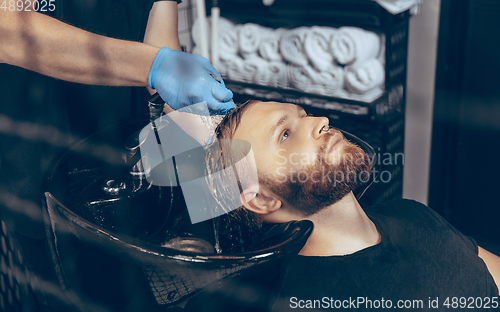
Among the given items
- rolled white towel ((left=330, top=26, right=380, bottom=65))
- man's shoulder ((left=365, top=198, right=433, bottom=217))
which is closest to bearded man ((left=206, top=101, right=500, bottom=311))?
man's shoulder ((left=365, top=198, right=433, bottom=217))

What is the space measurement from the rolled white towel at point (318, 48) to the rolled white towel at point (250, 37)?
0.29 meters

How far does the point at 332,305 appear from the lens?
1.14 m

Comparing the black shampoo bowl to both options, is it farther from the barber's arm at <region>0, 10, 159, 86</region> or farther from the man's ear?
the barber's arm at <region>0, 10, 159, 86</region>

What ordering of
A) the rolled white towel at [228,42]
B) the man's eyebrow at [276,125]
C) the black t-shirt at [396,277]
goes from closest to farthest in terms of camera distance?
the black t-shirt at [396,277] → the man's eyebrow at [276,125] → the rolled white towel at [228,42]

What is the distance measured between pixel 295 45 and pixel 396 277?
1182 millimetres

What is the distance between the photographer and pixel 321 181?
1230 millimetres

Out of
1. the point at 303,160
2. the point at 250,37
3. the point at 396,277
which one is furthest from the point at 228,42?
the point at 396,277

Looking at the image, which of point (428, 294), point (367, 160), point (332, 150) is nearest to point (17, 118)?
point (332, 150)

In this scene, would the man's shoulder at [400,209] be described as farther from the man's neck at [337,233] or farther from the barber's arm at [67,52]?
the barber's arm at [67,52]

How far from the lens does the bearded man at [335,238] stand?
3.85 feet

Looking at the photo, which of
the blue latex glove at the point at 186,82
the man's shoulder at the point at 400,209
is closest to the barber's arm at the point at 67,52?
the blue latex glove at the point at 186,82

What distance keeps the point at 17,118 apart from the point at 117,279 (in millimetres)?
708

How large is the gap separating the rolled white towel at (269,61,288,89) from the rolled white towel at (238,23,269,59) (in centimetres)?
13

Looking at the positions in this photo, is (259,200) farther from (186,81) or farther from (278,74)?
(278,74)
